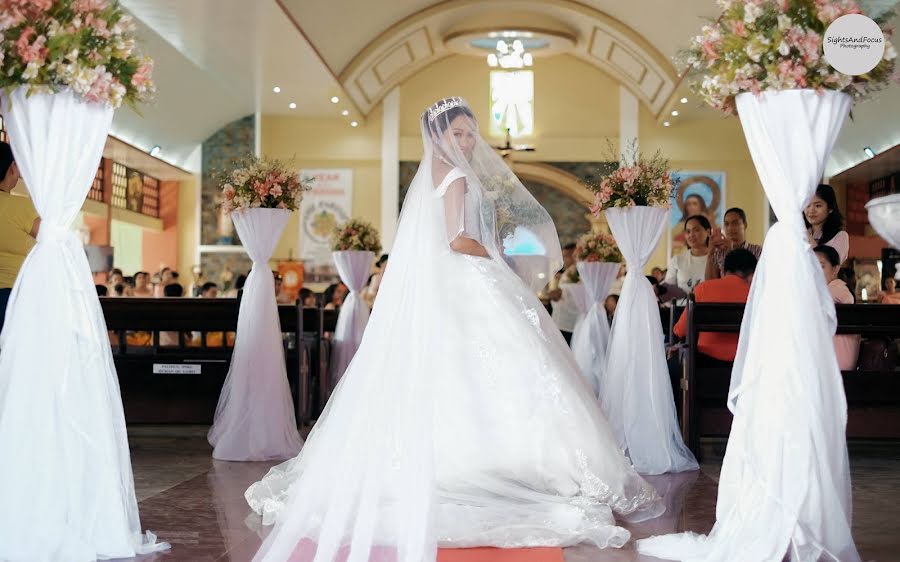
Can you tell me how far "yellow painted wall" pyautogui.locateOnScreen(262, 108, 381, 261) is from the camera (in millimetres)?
19812

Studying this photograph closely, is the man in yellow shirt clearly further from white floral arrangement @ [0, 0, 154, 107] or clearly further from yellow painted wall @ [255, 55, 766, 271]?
yellow painted wall @ [255, 55, 766, 271]

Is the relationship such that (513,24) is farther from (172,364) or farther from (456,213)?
(456,213)

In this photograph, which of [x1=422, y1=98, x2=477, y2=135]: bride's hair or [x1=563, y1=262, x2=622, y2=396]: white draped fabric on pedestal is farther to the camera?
[x1=563, y1=262, x2=622, y2=396]: white draped fabric on pedestal

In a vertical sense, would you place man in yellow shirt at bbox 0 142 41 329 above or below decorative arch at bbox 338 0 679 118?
below

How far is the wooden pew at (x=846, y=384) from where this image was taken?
7125 mm

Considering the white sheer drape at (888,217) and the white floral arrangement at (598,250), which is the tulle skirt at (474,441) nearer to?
the white sheer drape at (888,217)

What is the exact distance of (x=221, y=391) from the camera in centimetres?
764

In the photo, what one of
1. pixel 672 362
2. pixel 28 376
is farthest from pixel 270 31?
pixel 28 376

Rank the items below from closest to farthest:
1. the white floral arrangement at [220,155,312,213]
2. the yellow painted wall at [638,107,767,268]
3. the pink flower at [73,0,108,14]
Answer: the pink flower at [73,0,108,14]
the white floral arrangement at [220,155,312,213]
the yellow painted wall at [638,107,767,268]

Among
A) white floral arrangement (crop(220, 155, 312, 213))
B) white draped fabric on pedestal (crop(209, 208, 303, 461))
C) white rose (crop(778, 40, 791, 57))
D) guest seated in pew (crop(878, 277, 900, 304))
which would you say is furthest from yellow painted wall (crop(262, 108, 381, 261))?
white rose (crop(778, 40, 791, 57))

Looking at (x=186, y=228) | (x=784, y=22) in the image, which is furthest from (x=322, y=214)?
(x=784, y=22)

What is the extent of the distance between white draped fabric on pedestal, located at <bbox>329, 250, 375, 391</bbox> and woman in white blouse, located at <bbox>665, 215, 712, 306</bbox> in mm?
3330

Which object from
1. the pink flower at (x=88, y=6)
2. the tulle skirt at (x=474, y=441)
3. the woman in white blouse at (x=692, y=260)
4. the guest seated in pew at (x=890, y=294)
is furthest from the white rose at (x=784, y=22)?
the guest seated in pew at (x=890, y=294)

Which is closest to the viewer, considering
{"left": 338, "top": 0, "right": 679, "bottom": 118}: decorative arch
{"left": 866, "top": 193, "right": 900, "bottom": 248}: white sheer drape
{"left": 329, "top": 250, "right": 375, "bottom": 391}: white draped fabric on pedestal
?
{"left": 866, "top": 193, "right": 900, "bottom": 248}: white sheer drape
